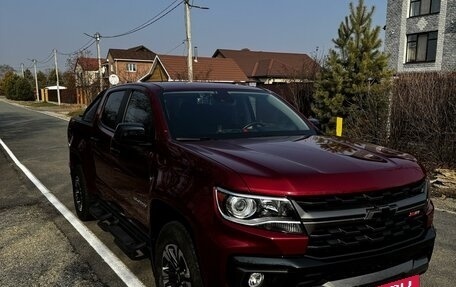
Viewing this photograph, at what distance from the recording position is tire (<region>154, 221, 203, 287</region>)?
2.78 m

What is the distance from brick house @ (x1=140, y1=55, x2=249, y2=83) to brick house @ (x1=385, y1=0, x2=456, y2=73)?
16.3 meters

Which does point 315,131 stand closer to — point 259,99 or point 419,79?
point 259,99

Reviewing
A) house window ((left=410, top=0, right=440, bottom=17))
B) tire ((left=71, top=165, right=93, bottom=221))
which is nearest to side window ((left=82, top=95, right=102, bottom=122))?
tire ((left=71, top=165, right=93, bottom=221))

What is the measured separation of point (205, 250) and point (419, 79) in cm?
814

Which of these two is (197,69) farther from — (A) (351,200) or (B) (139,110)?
(A) (351,200)

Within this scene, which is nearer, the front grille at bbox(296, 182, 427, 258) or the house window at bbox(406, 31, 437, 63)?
the front grille at bbox(296, 182, 427, 258)

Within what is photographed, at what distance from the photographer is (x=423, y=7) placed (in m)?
27.8

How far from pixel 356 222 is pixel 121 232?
247 cm

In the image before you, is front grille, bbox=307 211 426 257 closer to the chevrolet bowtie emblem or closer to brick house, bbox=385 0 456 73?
the chevrolet bowtie emblem

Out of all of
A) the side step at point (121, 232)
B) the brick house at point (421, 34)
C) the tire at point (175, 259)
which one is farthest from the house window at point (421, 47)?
the tire at point (175, 259)

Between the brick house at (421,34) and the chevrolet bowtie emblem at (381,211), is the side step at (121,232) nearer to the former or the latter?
the chevrolet bowtie emblem at (381,211)

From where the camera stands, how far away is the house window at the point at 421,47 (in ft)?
89.8

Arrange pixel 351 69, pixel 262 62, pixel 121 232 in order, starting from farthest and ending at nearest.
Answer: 1. pixel 262 62
2. pixel 351 69
3. pixel 121 232

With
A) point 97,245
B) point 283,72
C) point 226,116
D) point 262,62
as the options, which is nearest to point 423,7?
point 283,72
